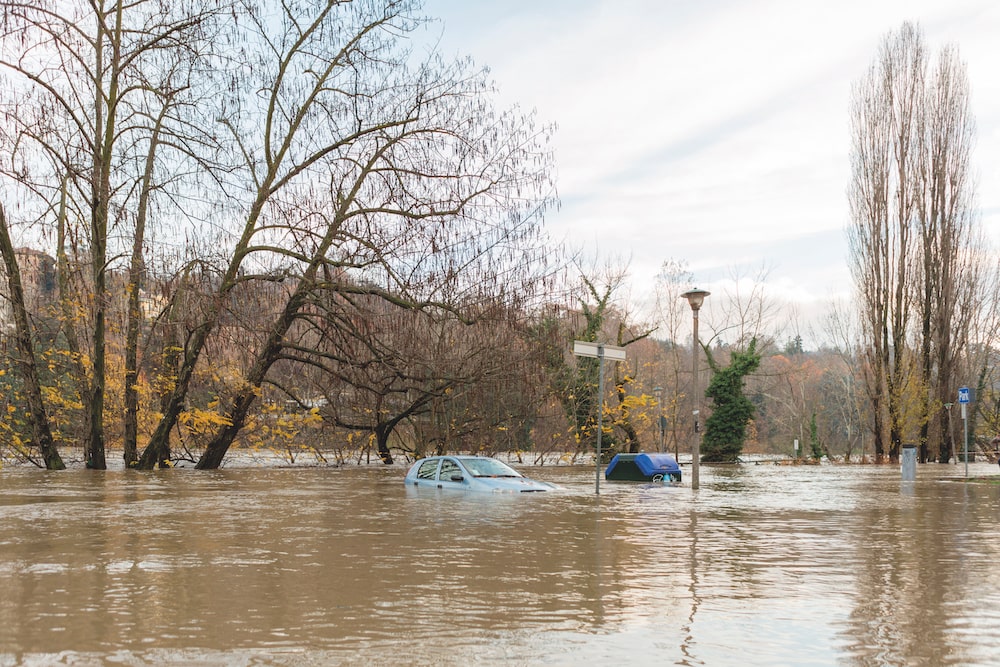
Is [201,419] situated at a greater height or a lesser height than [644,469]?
greater

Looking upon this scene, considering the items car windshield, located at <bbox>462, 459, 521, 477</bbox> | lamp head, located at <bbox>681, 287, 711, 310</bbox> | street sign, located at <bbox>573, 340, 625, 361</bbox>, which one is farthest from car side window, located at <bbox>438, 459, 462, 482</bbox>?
lamp head, located at <bbox>681, 287, 711, 310</bbox>

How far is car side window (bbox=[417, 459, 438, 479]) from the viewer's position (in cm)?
2355

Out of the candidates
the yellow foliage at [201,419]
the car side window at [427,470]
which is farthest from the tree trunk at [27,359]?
the car side window at [427,470]

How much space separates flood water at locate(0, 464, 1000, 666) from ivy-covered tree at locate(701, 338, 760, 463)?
32063 millimetres

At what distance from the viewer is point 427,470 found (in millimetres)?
23828

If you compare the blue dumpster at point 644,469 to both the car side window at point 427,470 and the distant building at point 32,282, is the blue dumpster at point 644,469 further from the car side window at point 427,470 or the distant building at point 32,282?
the distant building at point 32,282

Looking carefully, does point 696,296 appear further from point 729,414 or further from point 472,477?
point 729,414

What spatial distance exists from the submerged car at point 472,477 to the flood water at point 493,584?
8.49ft

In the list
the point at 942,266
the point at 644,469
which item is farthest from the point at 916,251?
the point at 644,469

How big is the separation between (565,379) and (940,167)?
26189 mm

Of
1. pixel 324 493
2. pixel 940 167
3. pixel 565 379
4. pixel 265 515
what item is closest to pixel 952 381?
pixel 940 167

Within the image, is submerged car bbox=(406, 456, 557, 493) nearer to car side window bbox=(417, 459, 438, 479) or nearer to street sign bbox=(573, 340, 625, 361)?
car side window bbox=(417, 459, 438, 479)

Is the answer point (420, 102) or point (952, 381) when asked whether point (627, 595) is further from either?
point (952, 381)

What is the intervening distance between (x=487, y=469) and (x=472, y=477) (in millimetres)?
741
